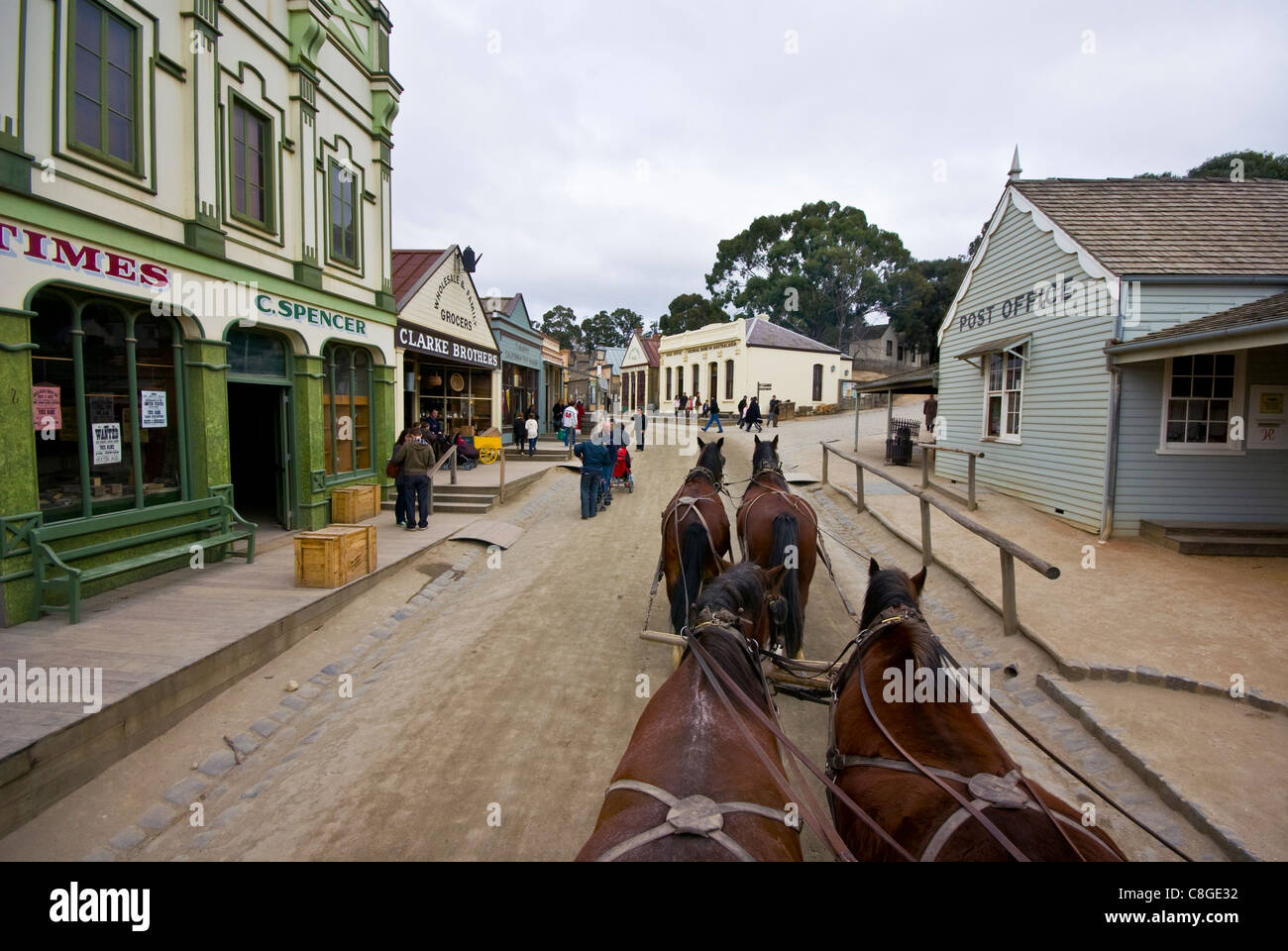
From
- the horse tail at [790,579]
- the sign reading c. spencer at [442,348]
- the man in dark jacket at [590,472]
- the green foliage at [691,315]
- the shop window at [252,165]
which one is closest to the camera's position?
the horse tail at [790,579]

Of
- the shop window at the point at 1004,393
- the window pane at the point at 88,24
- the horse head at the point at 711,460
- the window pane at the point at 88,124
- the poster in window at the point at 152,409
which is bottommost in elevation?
the horse head at the point at 711,460

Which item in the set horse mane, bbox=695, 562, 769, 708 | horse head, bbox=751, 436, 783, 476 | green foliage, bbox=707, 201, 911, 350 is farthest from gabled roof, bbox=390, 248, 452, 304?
green foliage, bbox=707, 201, 911, 350

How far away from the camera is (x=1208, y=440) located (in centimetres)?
959

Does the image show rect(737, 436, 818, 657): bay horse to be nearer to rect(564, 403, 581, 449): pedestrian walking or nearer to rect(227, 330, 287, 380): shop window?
rect(227, 330, 287, 380): shop window

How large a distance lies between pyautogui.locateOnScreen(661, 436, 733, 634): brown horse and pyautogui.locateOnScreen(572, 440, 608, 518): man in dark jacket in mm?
5337

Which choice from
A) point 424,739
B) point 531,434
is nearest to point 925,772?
point 424,739

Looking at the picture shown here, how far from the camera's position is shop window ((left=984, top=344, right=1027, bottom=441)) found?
40.8 ft

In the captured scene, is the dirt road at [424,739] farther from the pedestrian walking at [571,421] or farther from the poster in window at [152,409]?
the pedestrian walking at [571,421]

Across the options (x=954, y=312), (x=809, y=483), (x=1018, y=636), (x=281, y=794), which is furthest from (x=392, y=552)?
(x=954, y=312)

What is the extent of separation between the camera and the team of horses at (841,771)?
2.04 m

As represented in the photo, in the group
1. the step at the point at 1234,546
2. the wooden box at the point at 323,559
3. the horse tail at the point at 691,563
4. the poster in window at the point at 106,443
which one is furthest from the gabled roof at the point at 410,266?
the step at the point at 1234,546

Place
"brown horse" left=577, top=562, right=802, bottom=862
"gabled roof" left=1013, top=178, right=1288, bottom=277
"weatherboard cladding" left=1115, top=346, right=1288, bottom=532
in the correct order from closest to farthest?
"brown horse" left=577, top=562, right=802, bottom=862 < "weatherboard cladding" left=1115, top=346, right=1288, bottom=532 < "gabled roof" left=1013, top=178, right=1288, bottom=277

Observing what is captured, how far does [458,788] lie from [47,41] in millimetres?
7631

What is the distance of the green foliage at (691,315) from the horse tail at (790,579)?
5258cm
